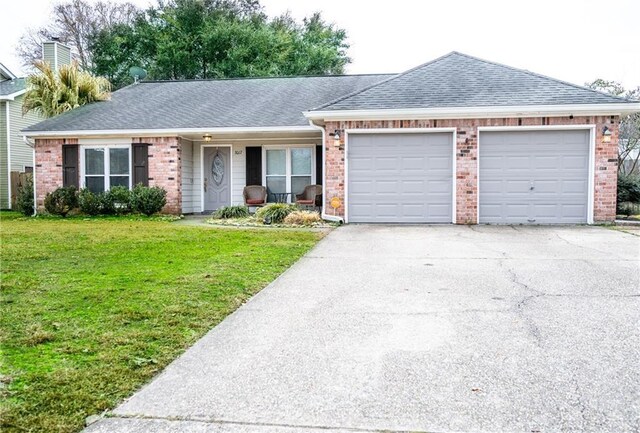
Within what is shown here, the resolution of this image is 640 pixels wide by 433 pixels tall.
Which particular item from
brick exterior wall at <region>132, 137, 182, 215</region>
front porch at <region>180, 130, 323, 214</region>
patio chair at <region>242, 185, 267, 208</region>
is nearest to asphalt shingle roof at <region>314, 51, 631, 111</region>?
front porch at <region>180, 130, 323, 214</region>

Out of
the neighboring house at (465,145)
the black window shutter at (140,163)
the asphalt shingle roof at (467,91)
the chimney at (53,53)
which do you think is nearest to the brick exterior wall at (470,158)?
the neighboring house at (465,145)

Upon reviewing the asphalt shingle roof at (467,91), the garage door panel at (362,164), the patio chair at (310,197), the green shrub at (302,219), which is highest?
the asphalt shingle roof at (467,91)

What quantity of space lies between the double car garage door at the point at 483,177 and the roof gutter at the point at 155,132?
2.55 meters

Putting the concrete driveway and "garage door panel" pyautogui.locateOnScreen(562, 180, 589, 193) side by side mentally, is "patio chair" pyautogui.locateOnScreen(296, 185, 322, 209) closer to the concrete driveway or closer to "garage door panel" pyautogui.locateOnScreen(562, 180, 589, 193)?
"garage door panel" pyautogui.locateOnScreen(562, 180, 589, 193)

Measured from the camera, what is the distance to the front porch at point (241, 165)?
15.5m

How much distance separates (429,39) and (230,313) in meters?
28.5

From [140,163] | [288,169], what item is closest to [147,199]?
[140,163]

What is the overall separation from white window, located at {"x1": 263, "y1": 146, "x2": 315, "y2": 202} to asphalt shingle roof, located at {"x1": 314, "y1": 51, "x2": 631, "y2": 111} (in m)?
3.66

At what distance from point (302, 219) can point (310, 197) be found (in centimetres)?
351

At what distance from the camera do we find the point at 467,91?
1217cm

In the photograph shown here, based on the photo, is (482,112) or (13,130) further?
(13,130)

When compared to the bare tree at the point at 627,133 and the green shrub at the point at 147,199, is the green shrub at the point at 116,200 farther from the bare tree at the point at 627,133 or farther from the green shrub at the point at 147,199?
the bare tree at the point at 627,133

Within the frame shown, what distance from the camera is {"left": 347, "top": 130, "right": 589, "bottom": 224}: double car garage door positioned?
1170cm

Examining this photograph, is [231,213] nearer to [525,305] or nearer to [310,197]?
[310,197]
